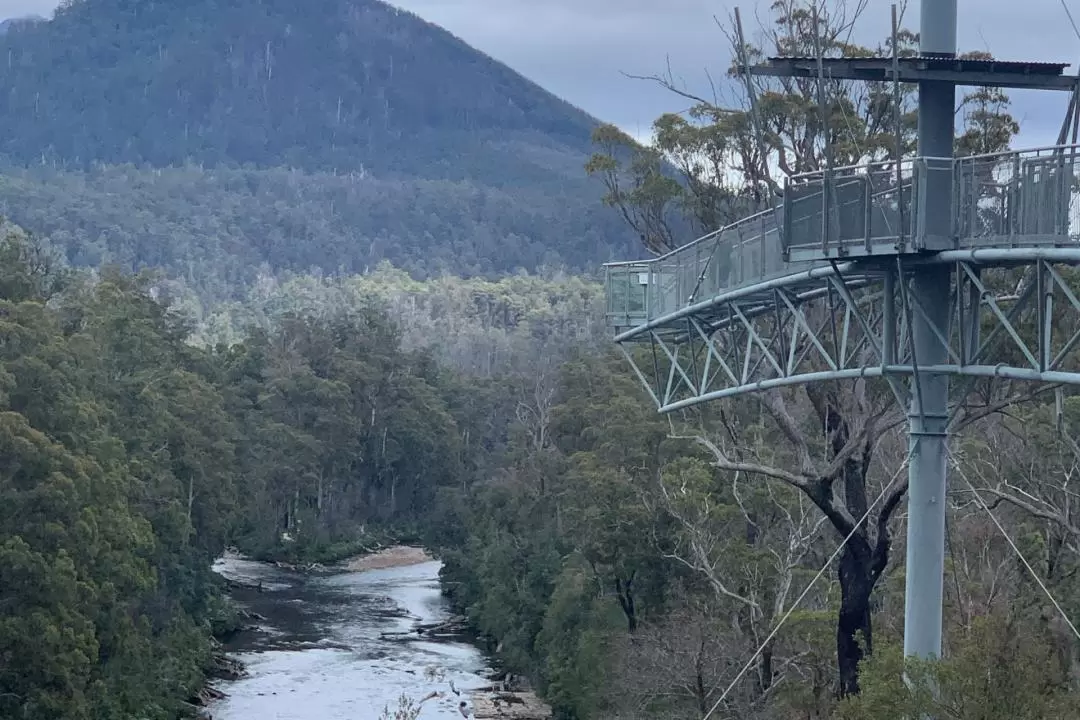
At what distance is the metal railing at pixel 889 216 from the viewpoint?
12.1m

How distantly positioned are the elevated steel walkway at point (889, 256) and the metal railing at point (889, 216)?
0.04ft

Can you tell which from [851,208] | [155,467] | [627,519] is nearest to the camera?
[851,208]

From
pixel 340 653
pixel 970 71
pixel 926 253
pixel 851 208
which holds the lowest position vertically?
pixel 340 653

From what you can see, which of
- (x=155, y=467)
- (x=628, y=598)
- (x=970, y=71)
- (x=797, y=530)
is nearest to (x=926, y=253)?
(x=970, y=71)

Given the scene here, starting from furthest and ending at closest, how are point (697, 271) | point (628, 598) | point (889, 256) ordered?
point (628, 598)
point (697, 271)
point (889, 256)

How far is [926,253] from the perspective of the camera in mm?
13250

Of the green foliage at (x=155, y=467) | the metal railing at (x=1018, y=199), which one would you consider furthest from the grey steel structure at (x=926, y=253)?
the green foliage at (x=155, y=467)

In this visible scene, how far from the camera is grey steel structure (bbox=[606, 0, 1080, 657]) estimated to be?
1211cm

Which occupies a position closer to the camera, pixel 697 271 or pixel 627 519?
pixel 697 271

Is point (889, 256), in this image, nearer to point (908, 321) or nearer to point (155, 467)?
point (908, 321)

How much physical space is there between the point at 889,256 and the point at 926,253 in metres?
0.50

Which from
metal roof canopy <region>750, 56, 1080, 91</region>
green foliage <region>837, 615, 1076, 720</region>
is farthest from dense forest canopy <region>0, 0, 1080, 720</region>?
metal roof canopy <region>750, 56, 1080, 91</region>

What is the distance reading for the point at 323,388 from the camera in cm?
7219

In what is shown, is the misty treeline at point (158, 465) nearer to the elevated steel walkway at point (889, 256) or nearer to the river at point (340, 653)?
the river at point (340, 653)
